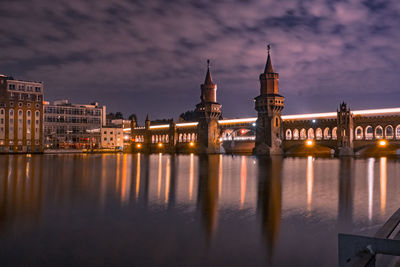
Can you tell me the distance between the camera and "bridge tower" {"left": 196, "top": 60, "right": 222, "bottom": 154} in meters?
91.2

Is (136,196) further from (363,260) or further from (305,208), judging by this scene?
(363,260)

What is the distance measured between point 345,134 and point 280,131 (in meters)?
15.2

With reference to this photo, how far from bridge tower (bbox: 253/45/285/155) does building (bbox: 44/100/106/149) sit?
58.1m

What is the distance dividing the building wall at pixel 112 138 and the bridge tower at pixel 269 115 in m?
56.2

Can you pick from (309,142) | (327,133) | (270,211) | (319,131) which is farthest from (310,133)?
(270,211)

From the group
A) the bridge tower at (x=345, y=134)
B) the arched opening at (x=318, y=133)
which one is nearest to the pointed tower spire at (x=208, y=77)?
the arched opening at (x=318, y=133)

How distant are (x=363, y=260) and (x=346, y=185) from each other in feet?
59.7

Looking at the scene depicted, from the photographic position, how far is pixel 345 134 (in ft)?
221

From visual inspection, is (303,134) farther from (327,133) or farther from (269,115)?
(269,115)

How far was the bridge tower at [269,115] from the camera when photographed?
7681 cm

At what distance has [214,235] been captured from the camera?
1001 cm

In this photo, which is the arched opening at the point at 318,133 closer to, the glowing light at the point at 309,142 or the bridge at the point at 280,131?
the bridge at the point at 280,131

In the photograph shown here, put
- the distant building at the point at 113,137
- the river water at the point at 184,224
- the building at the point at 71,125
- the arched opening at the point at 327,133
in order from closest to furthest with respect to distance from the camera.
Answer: the river water at the point at 184,224, the arched opening at the point at 327,133, the building at the point at 71,125, the distant building at the point at 113,137

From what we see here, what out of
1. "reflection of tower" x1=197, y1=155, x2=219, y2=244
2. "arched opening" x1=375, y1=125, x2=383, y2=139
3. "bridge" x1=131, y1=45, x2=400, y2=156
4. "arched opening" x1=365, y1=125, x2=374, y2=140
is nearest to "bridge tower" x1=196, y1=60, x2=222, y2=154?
"bridge" x1=131, y1=45, x2=400, y2=156
